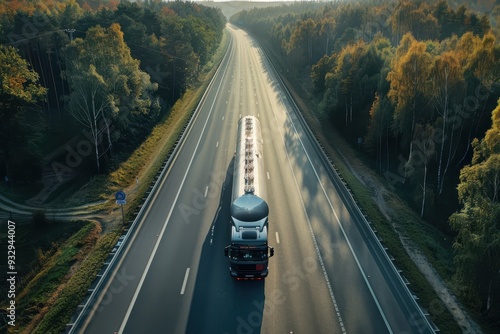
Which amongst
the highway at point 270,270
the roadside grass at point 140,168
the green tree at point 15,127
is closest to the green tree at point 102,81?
the roadside grass at point 140,168

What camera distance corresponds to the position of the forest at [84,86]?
41.7 metres

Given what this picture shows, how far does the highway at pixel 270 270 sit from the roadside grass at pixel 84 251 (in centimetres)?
179

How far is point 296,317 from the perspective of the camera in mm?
23953

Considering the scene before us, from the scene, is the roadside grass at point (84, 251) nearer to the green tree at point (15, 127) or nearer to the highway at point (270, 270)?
the highway at point (270, 270)

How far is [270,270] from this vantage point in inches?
1116

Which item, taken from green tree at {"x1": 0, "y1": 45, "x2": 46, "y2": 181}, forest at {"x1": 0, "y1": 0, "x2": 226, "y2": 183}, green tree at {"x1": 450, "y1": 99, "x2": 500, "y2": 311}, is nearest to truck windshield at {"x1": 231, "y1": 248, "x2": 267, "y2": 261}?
green tree at {"x1": 450, "y1": 99, "x2": 500, "y2": 311}

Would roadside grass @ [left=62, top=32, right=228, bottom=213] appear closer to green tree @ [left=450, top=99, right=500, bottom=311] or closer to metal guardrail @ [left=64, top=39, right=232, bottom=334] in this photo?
metal guardrail @ [left=64, top=39, right=232, bottom=334]

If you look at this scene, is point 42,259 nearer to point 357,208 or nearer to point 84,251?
point 84,251

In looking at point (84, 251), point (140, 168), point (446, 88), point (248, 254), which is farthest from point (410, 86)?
point (84, 251)

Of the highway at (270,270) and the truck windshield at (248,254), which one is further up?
the truck windshield at (248,254)

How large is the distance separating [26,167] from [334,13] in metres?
122

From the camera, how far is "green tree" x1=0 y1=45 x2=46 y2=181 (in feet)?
132

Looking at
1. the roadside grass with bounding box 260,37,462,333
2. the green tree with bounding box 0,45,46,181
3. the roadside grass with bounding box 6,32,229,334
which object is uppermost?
the green tree with bounding box 0,45,46,181

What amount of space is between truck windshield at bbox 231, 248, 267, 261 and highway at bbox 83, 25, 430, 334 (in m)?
2.29
